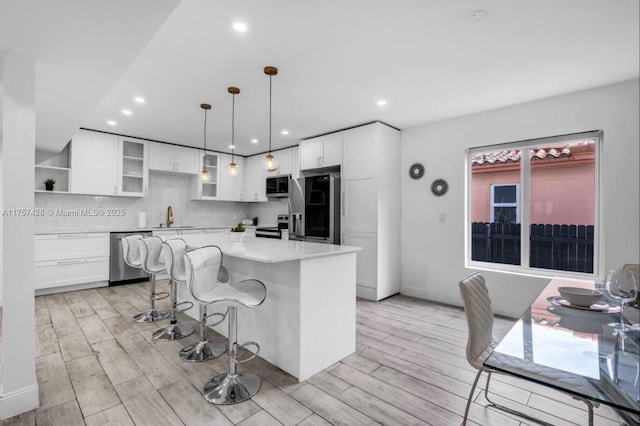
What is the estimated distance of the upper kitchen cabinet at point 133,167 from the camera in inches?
199

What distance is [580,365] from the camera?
3.61 feet

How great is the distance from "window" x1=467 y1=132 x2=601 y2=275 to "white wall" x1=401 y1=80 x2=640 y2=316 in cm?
18

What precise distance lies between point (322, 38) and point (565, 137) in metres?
2.93

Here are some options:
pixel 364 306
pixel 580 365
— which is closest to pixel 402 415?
pixel 580 365

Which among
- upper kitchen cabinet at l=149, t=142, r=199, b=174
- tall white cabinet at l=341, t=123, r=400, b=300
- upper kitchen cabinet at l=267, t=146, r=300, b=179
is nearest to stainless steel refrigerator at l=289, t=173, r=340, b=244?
tall white cabinet at l=341, t=123, r=400, b=300

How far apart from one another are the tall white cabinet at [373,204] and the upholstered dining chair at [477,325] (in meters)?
2.37

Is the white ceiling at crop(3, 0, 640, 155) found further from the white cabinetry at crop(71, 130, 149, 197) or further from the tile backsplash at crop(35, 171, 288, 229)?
the tile backsplash at crop(35, 171, 288, 229)

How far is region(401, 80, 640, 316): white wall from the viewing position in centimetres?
293

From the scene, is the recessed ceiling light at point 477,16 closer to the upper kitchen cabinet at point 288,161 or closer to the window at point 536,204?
the window at point 536,204

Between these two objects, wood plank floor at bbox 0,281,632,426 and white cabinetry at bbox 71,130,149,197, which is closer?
wood plank floor at bbox 0,281,632,426

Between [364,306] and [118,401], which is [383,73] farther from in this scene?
[118,401]

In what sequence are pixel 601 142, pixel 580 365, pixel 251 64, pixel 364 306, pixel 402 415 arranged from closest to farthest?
pixel 580 365, pixel 402 415, pixel 251 64, pixel 601 142, pixel 364 306

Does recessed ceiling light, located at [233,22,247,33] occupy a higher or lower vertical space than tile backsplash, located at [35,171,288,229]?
higher

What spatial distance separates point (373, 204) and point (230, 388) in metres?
2.88
